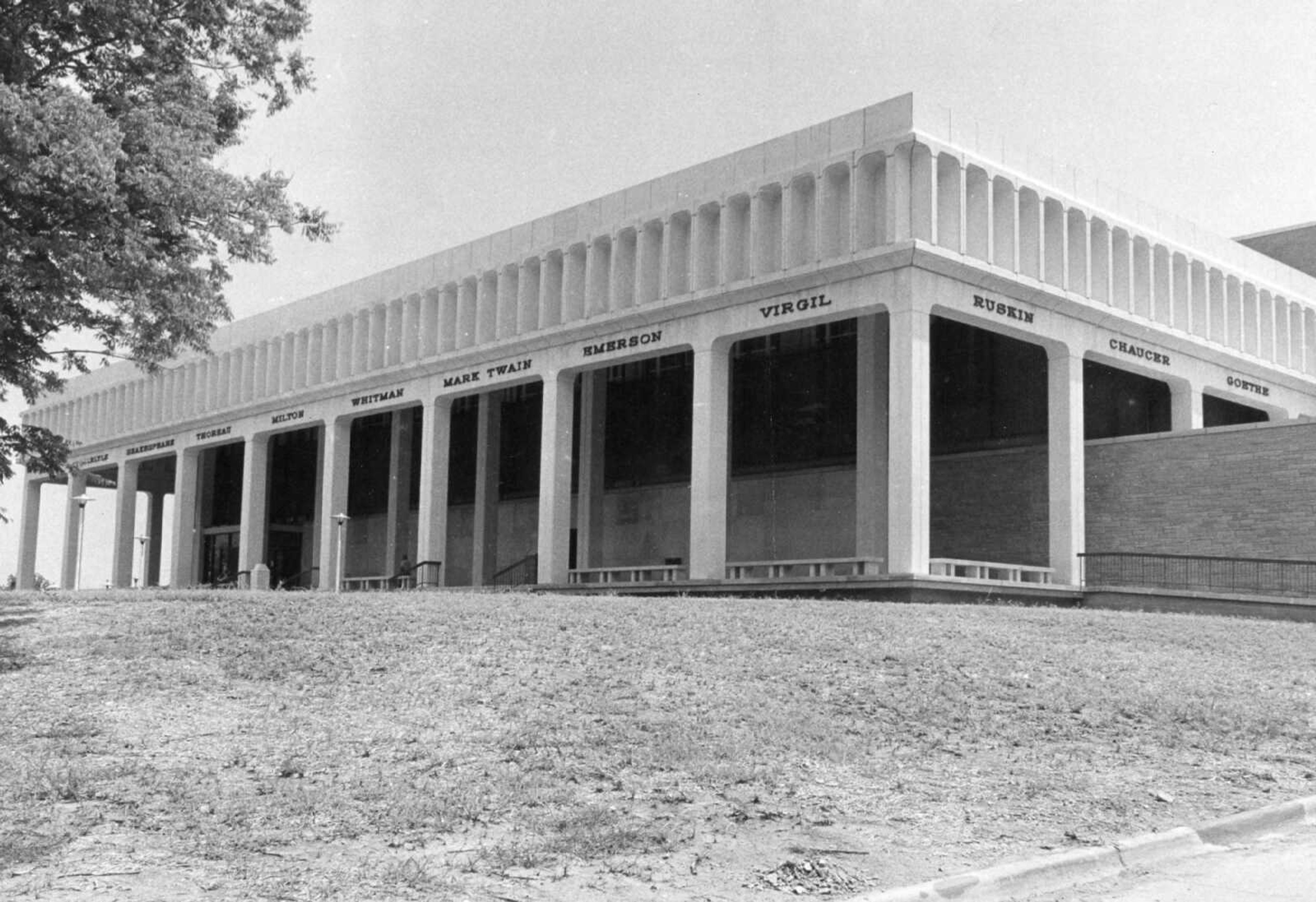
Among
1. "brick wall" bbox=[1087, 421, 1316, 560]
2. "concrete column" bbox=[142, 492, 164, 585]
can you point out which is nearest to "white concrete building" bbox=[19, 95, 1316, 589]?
"brick wall" bbox=[1087, 421, 1316, 560]

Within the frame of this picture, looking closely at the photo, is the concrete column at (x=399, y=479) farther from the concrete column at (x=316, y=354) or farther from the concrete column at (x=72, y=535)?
the concrete column at (x=72, y=535)

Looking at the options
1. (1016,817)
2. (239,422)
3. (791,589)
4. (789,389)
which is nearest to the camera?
(1016,817)

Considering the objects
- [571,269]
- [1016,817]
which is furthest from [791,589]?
[1016,817]

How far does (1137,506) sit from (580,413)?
19.2 metres

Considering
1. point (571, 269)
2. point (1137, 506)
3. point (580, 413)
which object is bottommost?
point (1137, 506)

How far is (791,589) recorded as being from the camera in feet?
97.5

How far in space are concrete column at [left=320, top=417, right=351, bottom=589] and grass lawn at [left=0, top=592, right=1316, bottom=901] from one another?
27.5 m

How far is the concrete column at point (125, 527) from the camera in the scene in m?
60.0

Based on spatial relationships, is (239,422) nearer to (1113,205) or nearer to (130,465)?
(130,465)

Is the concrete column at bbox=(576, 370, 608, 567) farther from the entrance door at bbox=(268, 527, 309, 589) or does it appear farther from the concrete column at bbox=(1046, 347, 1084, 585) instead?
the entrance door at bbox=(268, 527, 309, 589)

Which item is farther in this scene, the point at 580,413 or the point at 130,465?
the point at 130,465

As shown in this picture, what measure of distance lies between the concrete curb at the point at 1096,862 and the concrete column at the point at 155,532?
2646 inches

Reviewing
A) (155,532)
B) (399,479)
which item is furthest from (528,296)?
(155,532)

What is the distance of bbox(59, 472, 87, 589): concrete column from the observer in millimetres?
63750
